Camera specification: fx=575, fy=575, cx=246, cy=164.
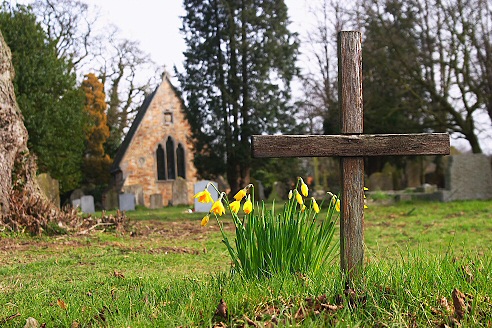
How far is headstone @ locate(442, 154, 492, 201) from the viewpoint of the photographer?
58.2ft

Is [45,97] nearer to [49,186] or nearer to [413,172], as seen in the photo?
[49,186]

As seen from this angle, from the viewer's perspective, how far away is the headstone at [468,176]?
1773 centimetres

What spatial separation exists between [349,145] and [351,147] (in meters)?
0.02

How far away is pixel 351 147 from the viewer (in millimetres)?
3977

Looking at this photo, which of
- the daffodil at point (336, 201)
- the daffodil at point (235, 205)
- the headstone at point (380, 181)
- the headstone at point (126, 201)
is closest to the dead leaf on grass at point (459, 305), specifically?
the daffodil at point (336, 201)

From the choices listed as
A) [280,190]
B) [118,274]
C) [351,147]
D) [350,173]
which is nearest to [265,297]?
[350,173]

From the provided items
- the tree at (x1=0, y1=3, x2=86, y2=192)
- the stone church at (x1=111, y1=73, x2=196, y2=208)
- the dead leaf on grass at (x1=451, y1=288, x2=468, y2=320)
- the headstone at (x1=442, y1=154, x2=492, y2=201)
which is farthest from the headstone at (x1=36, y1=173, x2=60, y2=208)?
the dead leaf on grass at (x1=451, y1=288, x2=468, y2=320)

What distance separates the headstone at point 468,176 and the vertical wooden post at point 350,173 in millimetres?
14627

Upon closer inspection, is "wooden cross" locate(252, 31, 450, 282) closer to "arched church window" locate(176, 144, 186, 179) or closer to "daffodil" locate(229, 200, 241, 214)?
"daffodil" locate(229, 200, 241, 214)

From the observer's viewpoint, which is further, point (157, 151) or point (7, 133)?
point (157, 151)

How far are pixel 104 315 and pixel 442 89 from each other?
69.5ft

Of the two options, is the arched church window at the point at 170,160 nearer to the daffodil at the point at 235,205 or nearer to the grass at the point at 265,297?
the grass at the point at 265,297

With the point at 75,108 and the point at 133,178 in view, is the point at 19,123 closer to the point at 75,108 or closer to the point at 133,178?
the point at 75,108

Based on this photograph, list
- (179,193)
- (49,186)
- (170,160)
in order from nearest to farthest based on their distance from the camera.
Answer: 1. (49,186)
2. (179,193)
3. (170,160)
